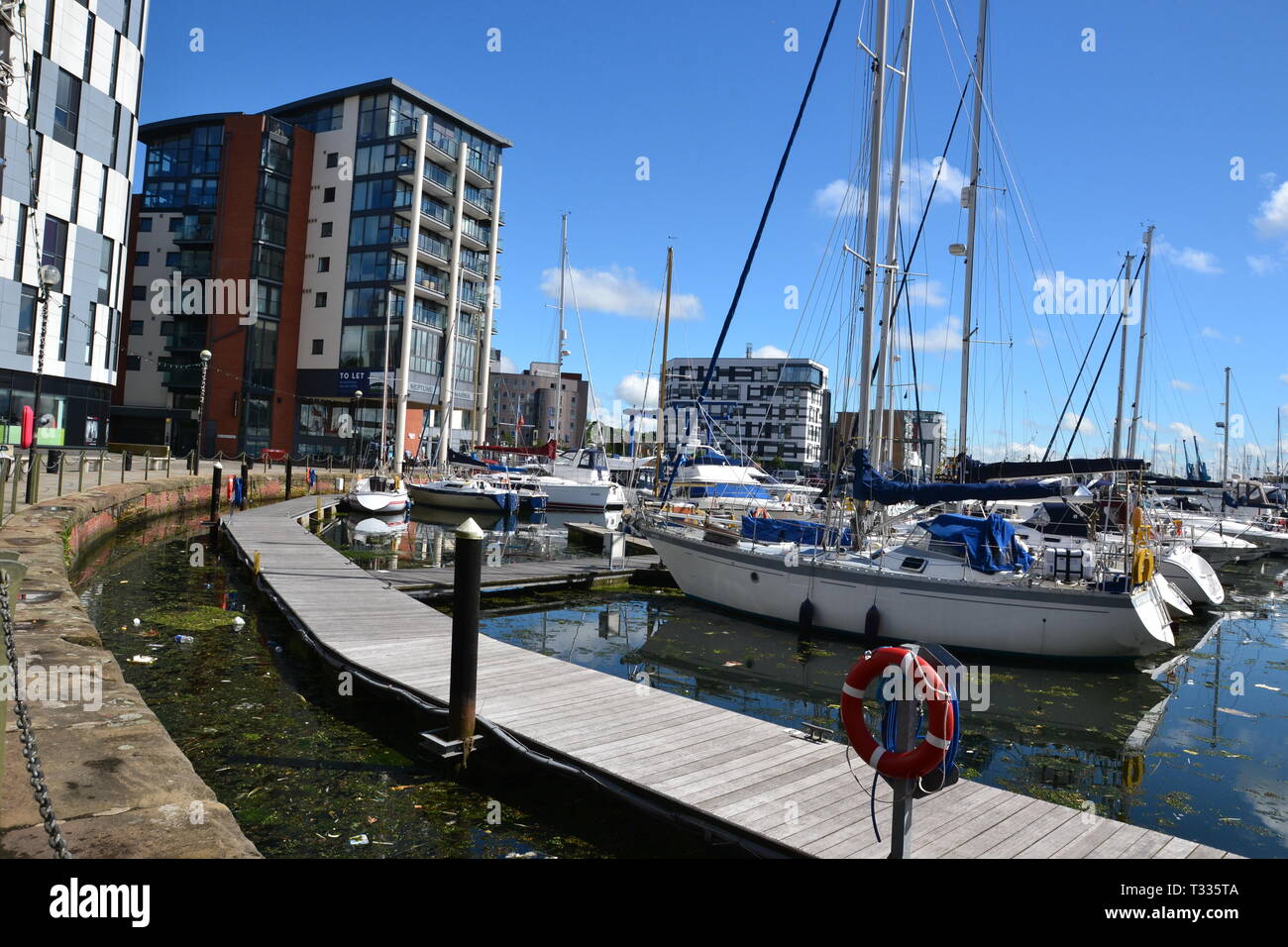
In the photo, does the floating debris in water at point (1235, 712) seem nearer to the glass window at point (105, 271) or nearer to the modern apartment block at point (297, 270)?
the modern apartment block at point (297, 270)

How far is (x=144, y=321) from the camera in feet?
177

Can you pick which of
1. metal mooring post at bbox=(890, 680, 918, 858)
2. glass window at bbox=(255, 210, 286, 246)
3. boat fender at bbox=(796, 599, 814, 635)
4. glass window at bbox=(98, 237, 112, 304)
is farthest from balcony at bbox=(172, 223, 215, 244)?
metal mooring post at bbox=(890, 680, 918, 858)

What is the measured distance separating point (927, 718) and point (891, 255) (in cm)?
1373

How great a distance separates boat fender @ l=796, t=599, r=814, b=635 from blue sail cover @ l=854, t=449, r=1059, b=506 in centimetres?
228

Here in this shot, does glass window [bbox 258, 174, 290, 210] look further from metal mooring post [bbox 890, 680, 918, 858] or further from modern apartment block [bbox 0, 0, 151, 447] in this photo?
metal mooring post [bbox 890, 680, 918, 858]

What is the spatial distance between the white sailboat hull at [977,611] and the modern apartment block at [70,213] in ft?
96.2

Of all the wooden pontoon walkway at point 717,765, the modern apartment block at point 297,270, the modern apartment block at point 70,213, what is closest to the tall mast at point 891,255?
the wooden pontoon walkway at point 717,765

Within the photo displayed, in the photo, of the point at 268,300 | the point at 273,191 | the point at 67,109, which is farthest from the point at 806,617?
the point at 273,191

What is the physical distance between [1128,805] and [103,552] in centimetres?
2015

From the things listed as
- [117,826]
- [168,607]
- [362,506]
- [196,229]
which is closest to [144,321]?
[196,229]

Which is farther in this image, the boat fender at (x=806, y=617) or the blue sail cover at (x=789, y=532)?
the blue sail cover at (x=789, y=532)

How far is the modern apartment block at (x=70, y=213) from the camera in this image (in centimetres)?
3192

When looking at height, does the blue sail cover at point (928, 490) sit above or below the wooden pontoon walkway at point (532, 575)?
above

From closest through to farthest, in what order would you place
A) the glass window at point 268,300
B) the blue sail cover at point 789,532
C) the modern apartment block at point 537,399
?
1. the blue sail cover at point 789,532
2. the glass window at point 268,300
3. the modern apartment block at point 537,399
